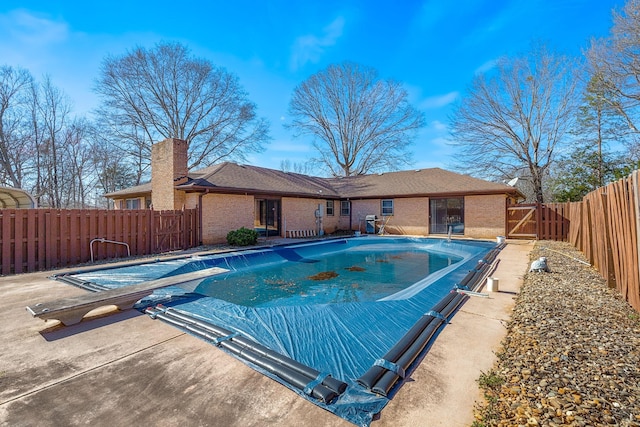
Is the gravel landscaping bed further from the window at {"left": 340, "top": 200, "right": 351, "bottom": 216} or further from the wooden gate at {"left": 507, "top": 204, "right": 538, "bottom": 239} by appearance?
the window at {"left": 340, "top": 200, "right": 351, "bottom": 216}

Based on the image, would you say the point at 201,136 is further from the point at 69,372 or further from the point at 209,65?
Result: the point at 69,372

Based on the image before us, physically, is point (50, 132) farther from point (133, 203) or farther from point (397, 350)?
point (397, 350)

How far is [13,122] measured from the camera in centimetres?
1858

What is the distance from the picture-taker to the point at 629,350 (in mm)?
2654

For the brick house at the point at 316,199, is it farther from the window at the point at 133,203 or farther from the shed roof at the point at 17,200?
the shed roof at the point at 17,200

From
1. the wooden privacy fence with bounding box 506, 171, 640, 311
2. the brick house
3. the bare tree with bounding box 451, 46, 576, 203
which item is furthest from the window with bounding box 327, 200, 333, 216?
the wooden privacy fence with bounding box 506, 171, 640, 311

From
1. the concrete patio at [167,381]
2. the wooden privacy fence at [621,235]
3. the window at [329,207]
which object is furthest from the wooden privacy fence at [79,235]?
the wooden privacy fence at [621,235]

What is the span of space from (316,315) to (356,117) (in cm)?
2350

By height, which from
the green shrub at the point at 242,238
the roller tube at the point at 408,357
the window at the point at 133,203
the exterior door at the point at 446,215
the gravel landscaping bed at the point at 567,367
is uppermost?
the window at the point at 133,203

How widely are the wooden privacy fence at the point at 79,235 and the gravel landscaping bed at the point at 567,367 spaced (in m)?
10.0

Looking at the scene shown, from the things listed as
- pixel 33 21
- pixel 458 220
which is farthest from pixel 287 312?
pixel 458 220

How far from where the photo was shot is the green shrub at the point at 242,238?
11.3m

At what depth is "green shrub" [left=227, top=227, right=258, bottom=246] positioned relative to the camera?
37.0 ft

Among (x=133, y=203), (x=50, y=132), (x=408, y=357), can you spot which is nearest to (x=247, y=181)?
(x=133, y=203)
